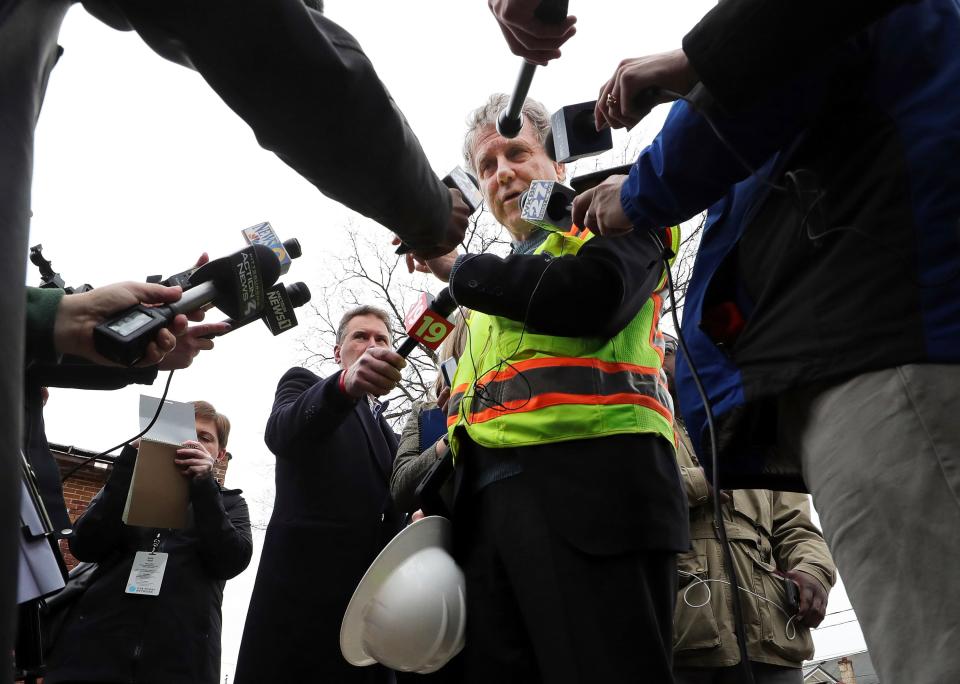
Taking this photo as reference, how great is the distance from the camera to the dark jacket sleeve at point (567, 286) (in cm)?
193

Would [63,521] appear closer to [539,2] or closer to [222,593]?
[222,593]

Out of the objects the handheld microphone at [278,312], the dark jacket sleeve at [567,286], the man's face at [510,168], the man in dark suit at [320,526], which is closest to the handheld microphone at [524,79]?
the man's face at [510,168]

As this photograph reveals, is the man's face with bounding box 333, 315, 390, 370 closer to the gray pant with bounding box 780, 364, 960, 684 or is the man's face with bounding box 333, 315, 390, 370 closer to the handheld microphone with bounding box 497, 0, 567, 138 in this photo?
the handheld microphone with bounding box 497, 0, 567, 138

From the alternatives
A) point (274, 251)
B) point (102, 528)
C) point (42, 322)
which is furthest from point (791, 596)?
point (102, 528)

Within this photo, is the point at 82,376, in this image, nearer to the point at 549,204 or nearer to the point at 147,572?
the point at 147,572

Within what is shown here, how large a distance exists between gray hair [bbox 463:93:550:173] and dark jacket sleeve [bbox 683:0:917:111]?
1.37 m

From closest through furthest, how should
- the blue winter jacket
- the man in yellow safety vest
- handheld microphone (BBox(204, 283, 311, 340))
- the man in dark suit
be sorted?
the blue winter jacket → the man in yellow safety vest → handheld microphone (BBox(204, 283, 311, 340)) → the man in dark suit

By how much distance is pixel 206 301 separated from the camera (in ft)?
6.61

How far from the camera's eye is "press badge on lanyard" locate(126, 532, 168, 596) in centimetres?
335

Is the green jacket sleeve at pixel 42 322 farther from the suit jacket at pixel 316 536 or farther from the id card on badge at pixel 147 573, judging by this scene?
the id card on badge at pixel 147 573

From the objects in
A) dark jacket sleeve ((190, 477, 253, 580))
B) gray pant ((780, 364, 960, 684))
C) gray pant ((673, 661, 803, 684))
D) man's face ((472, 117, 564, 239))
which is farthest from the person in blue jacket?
dark jacket sleeve ((190, 477, 253, 580))

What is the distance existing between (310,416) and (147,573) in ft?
3.59

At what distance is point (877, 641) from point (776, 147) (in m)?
0.79

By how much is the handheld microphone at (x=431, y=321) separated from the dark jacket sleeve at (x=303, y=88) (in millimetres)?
1001
